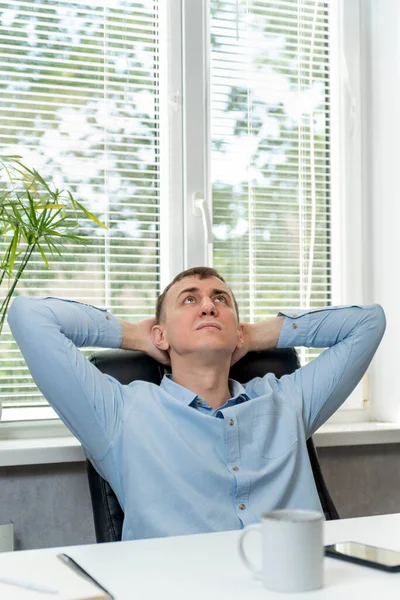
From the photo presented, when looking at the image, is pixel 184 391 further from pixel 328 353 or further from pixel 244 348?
pixel 328 353

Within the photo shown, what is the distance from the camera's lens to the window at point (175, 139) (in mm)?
2410

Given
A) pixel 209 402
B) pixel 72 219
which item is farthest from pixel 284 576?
pixel 72 219

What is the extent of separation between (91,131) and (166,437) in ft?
3.65

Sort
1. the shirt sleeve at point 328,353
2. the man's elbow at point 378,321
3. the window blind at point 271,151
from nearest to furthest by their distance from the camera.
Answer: the shirt sleeve at point 328,353
the man's elbow at point 378,321
the window blind at point 271,151

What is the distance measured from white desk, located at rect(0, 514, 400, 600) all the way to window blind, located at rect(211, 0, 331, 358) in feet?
4.89

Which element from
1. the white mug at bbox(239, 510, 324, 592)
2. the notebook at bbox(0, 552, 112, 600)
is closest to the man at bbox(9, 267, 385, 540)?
the notebook at bbox(0, 552, 112, 600)

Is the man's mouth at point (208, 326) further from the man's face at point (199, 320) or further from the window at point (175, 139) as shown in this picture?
the window at point (175, 139)

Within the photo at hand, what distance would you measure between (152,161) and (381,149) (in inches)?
31.7

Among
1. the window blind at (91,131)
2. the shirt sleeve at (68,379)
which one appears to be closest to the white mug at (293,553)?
the shirt sleeve at (68,379)

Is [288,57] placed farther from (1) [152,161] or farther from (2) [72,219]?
(2) [72,219]

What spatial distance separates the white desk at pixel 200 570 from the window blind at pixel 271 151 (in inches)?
58.7

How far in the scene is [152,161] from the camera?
2557 millimetres

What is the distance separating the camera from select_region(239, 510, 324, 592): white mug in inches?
35.9

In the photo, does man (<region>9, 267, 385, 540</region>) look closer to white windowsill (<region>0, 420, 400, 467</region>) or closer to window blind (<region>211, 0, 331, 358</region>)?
white windowsill (<region>0, 420, 400, 467</region>)
